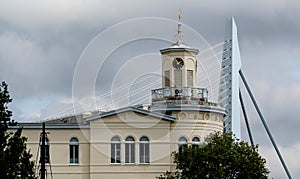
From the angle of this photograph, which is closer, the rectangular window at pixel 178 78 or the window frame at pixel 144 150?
the window frame at pixel 144 150

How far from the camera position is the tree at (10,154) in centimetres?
5653

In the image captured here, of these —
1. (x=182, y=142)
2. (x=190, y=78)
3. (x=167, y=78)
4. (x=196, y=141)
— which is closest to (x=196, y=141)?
(x=196, y=141)

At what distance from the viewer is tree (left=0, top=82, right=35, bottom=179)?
2226 inches

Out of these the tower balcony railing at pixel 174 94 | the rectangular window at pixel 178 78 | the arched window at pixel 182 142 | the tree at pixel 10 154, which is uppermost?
the rectangular window at pixel 178 78

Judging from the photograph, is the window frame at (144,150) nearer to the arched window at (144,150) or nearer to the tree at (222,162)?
the arched window at (144,150)

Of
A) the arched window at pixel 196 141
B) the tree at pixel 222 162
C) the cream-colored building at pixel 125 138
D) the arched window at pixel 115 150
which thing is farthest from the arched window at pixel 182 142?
the tree at pixel 222 162

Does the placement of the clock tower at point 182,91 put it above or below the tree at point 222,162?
above

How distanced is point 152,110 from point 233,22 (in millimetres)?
9878

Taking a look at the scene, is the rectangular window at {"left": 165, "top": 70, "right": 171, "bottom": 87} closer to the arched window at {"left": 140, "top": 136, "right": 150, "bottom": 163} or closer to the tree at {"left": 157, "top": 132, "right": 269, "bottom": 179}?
the arched window at {"left": 140, "top": 136, "right": 150, "bottom": 163}

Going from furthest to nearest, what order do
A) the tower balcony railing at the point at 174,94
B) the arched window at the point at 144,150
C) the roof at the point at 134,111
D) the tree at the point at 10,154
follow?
the tower balcony railing at the point at 174,94 < the arched window at the point at 144,150 < the roof at the point at 134,111 < the tree at the point at 10,154

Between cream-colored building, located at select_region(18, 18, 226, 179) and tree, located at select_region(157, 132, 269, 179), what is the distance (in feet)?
21.5

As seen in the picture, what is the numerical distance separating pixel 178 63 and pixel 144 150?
7.27 metres

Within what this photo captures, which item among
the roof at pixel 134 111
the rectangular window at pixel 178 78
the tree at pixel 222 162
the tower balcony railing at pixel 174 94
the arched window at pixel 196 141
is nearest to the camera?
the tree at pixel 222 162

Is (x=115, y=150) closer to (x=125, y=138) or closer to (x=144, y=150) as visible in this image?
(x=125, y=138)
